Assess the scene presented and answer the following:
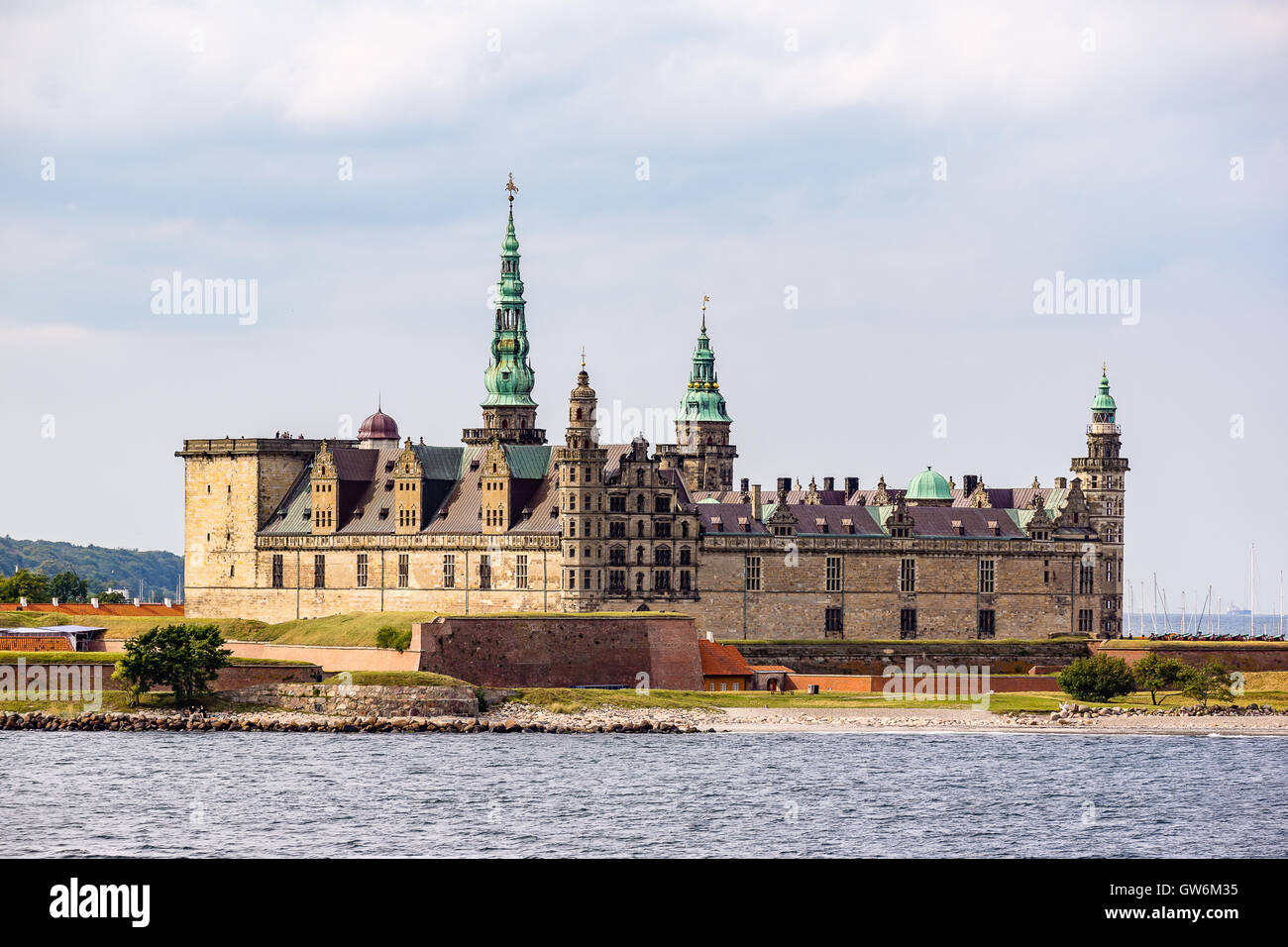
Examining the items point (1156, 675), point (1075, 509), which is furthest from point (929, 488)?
point (1156, 675)

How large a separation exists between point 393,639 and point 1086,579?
44443 millimetres

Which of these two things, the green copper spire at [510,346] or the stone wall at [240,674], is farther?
the green copper spire at [510,346]

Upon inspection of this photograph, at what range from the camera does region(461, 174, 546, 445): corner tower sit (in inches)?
5032

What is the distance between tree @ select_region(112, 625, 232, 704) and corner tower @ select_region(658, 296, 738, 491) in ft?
196

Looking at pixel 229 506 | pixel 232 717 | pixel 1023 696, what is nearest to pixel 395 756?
pixel 232 717

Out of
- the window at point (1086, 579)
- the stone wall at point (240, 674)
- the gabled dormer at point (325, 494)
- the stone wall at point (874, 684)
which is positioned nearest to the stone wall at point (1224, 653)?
the stone wall at point (874, 684)

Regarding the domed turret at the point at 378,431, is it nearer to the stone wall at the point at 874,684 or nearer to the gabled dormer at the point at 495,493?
the gabled dormer at the point at 495,493

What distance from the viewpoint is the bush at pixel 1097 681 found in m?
98.8

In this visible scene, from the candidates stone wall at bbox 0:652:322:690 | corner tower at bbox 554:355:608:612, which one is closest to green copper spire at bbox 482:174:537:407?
corner tower at bbox 554:355:608:612

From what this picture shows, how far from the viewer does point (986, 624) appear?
391 ft

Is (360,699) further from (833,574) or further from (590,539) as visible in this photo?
(833,574)

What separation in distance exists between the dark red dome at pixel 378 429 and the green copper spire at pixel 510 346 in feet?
19.7
